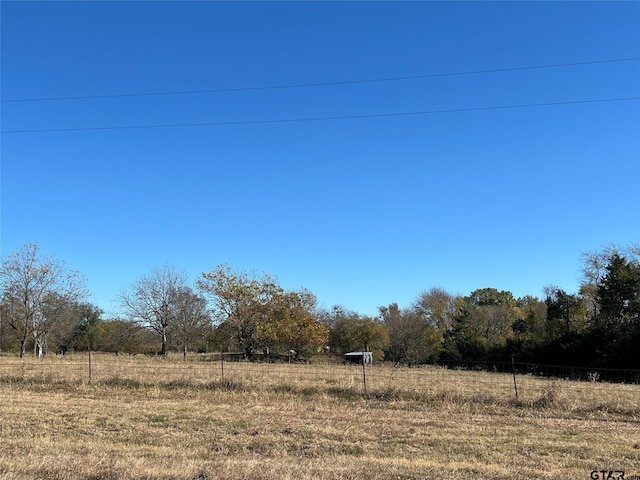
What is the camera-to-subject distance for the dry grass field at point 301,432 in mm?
6617

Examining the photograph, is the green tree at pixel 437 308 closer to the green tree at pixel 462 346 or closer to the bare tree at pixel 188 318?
the green tree at pixel 462 346

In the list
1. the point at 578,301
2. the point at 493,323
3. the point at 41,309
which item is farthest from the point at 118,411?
the point at 493,323

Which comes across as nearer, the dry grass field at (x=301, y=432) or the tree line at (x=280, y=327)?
the dry grass field at (x=301, y=432)

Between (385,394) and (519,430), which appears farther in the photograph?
(385,394)

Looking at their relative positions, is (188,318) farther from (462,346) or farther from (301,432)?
(301,432)

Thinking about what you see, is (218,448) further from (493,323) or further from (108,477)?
(493,323)

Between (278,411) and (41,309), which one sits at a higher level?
(41,309)

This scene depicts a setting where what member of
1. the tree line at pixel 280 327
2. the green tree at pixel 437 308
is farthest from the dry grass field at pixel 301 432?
the green tree at pixel 437 308

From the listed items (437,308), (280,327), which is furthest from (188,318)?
(437,308)

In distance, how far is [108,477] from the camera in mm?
5820

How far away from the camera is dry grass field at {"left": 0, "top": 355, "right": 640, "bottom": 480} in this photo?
6.62 metres

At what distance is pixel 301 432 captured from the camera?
31.2ft

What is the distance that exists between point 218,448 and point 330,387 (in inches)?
302

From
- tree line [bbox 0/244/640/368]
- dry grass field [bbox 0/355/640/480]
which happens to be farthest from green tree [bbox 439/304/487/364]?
dry grass field [bbox 0/355/640/480]
